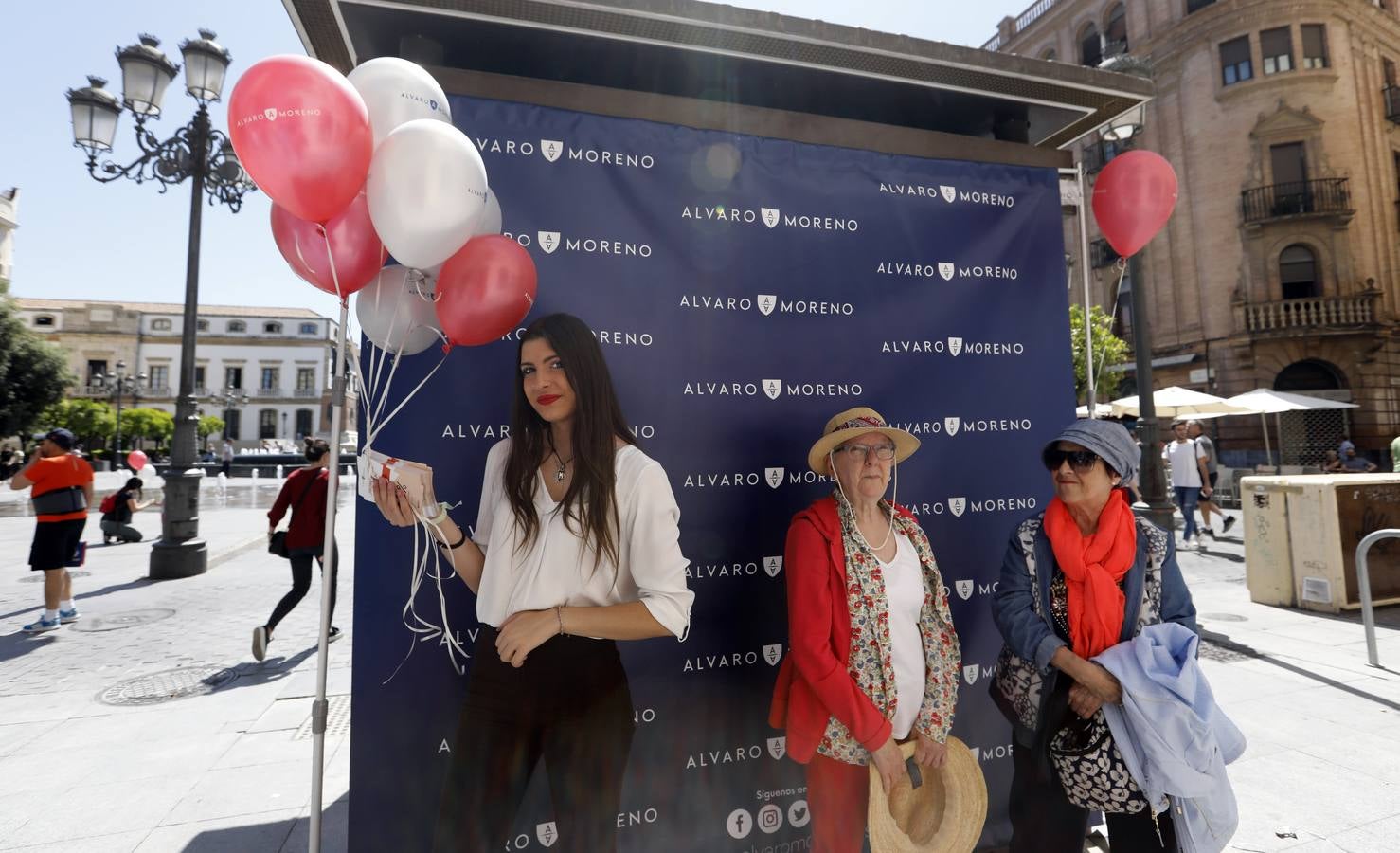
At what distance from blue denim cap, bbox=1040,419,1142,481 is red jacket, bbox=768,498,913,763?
86 centimetres

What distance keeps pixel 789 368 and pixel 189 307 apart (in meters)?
9.04

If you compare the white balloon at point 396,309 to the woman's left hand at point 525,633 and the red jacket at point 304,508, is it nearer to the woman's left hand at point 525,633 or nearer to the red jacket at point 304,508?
the woman's left hand at point 525,633

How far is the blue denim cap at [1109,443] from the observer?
224 cm

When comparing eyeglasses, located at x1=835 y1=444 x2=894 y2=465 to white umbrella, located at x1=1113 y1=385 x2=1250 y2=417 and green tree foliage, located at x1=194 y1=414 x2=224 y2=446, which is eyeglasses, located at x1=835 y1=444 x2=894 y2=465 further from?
green tree foliage, located at x1=194 y1=414 x2=224 y2=446

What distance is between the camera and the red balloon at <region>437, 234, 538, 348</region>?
2.21 meters

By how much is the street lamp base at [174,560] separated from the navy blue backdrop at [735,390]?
851cm

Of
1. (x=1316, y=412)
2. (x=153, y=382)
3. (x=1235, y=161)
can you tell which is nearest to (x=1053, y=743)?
(x=1316, y=412)

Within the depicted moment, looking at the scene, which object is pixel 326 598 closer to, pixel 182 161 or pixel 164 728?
pixel 164 728

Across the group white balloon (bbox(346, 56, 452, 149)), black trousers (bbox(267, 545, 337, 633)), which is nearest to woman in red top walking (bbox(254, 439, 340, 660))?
black trousers (bbox(267, 545, 337, 633))

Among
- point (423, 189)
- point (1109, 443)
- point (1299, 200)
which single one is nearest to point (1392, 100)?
point (1299, 200)

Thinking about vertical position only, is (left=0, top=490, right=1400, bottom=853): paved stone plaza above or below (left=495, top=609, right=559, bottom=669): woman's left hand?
below

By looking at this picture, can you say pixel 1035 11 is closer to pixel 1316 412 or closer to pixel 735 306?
pixel 1316 412

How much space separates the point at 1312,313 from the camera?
66.9 ft

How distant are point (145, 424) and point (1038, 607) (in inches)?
2234
